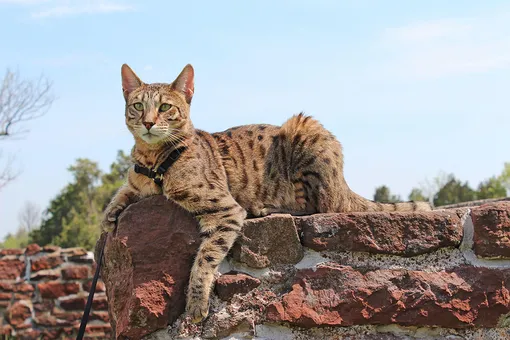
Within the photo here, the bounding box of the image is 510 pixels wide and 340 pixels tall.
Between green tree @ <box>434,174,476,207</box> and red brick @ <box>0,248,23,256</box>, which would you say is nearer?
red brick @ <box>0,248,23,256</box>

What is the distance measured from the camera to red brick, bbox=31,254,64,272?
8.95 m

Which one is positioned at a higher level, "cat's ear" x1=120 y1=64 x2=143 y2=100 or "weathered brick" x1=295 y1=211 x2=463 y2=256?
"cat's ear" x1=120 y1=64 x2=143 y2=100

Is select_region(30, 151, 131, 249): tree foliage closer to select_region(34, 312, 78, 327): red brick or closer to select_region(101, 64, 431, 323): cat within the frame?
select_region(34, 312, 78, 327): red brick

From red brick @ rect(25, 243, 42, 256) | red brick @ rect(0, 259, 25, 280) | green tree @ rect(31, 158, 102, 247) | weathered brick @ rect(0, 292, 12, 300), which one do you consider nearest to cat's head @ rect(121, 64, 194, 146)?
red brick @ rect(25, 243, 42, 256)

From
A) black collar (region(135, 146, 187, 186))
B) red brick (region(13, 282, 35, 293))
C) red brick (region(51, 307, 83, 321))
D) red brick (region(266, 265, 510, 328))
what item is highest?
black collar (region(135, 146, 187, 186))

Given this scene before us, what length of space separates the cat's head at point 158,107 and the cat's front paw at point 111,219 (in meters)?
0.41

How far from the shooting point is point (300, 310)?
2865 mm

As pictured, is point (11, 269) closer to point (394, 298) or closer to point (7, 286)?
point (7, 286)

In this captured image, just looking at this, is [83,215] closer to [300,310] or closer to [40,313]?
[40,313]

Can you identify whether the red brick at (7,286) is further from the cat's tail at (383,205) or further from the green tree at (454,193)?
the green tree at (454,193)

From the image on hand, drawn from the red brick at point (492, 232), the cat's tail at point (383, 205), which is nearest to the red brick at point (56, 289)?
the cat's tail at point (383, 205)

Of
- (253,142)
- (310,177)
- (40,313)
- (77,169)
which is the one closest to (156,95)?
(253,142)

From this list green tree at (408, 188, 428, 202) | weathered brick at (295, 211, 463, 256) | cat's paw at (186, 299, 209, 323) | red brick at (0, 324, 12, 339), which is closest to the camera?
cat's paw at (186, 299, 209, 323)

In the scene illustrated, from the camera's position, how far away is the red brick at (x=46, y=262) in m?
8.95
